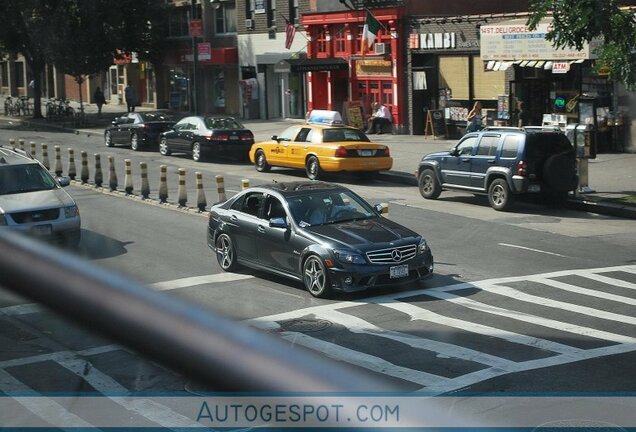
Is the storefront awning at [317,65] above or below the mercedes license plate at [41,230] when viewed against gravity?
above

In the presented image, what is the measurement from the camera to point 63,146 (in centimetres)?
4125

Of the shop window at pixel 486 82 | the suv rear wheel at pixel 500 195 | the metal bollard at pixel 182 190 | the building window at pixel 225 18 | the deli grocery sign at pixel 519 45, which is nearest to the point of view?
the metal bollard at pixel 182 190

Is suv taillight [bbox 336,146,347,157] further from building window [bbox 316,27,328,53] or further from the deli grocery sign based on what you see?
building window [bbox 316,27,328,53]

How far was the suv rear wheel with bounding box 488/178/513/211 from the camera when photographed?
22953 millimetres

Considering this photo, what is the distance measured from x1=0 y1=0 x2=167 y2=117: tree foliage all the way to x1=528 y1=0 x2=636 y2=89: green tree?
Result: 72.7ft

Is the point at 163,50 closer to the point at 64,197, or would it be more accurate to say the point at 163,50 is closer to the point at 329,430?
the point at 64,197

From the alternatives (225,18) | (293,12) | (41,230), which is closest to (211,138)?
(293,12)

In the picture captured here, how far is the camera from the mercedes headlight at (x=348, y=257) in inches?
556

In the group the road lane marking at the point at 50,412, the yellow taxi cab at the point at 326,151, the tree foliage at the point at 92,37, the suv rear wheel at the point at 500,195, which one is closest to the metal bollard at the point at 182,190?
the yellow taxi cab at the point at 326,151

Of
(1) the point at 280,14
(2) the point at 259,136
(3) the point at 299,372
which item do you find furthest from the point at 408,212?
(1) the point at 280,14

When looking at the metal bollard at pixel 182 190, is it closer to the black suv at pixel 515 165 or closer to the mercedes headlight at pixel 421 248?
the black suv at pixel 515 165

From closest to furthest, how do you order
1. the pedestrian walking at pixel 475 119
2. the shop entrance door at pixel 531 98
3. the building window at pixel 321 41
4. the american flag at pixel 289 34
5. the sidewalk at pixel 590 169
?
the sidewalk at pixel 590 169 < the pedestrian walking at pixel 475 119 < the shop entrance door at pixel 531 98 < the building window at pixel 321 41 < the american flag at pixel 289 34

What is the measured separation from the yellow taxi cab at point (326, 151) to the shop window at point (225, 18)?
2369cm

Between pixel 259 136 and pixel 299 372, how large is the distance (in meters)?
40.5
